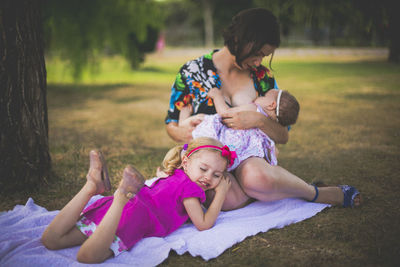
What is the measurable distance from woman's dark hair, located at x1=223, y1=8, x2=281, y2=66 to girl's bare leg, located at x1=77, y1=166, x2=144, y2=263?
4.07 feet

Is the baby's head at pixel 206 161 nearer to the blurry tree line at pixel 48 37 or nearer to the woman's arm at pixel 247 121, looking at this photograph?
the woman's arm at pixel 247 121

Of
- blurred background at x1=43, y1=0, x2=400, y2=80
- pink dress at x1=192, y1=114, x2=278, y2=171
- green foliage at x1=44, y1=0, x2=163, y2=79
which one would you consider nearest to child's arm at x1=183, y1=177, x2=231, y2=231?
pink dress at x1=192, y1=114, x2=278, y2=171

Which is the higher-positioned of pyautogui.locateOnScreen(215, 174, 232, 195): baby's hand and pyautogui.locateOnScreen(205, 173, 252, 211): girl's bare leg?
pyautogui.locateOnScreen(215, 174, 232, 195): baby's hand

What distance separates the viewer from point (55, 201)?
9.17 feet

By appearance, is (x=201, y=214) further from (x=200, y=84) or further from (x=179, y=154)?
(x=200, y=84)

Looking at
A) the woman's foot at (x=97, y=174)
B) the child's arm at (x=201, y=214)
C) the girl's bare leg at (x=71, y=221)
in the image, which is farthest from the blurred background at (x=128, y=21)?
the girl's bare leg at (x=71, y=221)

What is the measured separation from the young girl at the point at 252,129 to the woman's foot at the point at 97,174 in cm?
77

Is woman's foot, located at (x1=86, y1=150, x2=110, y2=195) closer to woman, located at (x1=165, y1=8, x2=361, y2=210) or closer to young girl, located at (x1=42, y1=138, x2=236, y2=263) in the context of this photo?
young girl, located at (x1=42, y1=138, x2=236, y2=263)

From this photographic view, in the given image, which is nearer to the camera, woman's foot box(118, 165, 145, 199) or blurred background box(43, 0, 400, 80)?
woman's foot box(118, 165, 145, 199)

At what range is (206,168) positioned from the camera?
2189 millimetres

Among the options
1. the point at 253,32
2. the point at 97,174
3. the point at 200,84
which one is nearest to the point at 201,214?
the point at 97,174

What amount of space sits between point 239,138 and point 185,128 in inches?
17.2

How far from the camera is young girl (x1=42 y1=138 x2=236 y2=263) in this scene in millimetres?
1877

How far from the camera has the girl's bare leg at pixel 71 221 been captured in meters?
1.92
